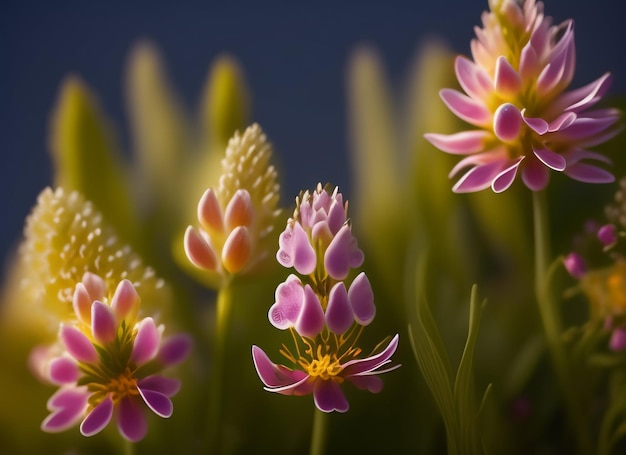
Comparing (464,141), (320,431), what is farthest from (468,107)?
(320,431)

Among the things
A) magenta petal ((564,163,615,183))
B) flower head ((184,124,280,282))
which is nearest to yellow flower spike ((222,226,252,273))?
flower head ((184,124,280,282))

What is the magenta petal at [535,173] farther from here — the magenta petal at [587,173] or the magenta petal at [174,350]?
the magenta petal at [174,350]

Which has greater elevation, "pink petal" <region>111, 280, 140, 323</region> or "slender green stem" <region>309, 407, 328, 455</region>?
"pink petal" <region>111, 280, 140, 323</region>

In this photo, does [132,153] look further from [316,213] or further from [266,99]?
[316,213]

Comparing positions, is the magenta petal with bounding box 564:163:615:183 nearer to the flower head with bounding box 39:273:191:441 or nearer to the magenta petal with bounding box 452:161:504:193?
the magenta petal with bounding box 452:161:504:193

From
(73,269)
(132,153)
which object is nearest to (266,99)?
(132,153)

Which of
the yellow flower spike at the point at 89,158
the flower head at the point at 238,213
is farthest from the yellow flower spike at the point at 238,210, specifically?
the yellow flower spike at the point at 89,158

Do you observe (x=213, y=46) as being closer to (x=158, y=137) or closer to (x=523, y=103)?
(x=158, y=137)
